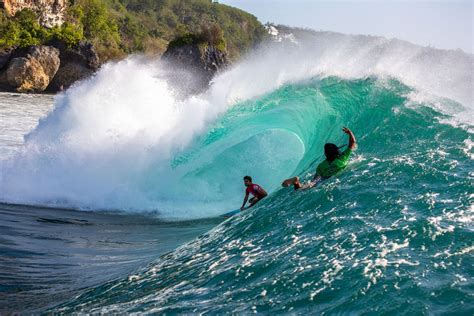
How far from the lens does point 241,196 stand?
14.0m

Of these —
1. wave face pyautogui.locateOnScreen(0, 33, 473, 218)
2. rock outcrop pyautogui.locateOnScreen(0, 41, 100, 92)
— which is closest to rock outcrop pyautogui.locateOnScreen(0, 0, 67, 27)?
rock outcrop pyautogui.locateOnScreen(0, 41, 100, 92)

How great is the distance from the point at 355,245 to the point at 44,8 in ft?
295

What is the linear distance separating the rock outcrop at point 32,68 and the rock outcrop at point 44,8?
68.0 feet

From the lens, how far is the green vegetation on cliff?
7462 centimetres

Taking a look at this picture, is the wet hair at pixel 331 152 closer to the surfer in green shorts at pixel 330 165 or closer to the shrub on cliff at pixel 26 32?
the surfer in green shorts at pixel 330 165

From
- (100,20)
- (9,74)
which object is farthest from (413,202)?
(100,20)

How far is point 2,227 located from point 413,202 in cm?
746

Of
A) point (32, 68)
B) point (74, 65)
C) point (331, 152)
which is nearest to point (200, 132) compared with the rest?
point (331, 152)

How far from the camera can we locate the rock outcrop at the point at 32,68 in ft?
190

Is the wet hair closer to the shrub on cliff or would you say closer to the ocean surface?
the ocean surface

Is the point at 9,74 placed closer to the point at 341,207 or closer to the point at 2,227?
the point at 2,227

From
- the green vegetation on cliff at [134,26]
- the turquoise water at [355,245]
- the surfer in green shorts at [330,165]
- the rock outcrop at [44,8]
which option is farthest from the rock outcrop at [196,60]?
the surfer in green shorts at [330,165]

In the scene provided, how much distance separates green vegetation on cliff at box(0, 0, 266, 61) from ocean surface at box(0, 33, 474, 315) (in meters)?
56.1

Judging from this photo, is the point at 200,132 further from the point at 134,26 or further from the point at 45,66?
the point at 134,26
